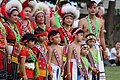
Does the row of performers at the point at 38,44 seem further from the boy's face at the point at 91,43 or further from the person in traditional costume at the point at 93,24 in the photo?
the person in traditional costume at the point at 93,24

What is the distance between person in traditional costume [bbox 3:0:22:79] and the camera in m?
9.95

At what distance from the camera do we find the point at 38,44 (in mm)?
10133

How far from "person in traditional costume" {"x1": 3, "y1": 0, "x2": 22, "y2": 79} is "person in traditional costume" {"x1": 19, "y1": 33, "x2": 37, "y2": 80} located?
0.44ft

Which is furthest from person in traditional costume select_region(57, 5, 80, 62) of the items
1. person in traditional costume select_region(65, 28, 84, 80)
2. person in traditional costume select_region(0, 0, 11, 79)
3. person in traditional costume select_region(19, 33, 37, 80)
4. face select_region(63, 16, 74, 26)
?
person in traditional costume select_region(0, 0, 11, 79)

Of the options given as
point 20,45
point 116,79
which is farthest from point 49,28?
point 116,79

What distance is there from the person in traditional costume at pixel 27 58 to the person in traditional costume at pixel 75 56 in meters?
0.93

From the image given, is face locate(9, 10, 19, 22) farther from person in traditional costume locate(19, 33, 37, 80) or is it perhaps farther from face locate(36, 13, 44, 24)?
face locate(36, 13, 44, 24)

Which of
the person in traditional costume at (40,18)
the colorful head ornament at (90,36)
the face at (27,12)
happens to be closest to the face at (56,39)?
the person in traditional costume at (40,18)

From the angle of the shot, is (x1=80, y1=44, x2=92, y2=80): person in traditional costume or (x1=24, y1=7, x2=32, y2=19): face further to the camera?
(x1=80, y1=44, x2=92, y2=80): person in traditional costume

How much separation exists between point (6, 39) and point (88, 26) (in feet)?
7.31

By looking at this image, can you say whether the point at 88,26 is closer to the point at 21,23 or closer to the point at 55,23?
the point at 55,23

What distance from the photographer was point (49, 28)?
34.9ft

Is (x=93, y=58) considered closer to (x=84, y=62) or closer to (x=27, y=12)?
(x=84, y=62)

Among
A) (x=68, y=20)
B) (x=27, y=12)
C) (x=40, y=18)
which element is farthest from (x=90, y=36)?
(x=27, y=12)
